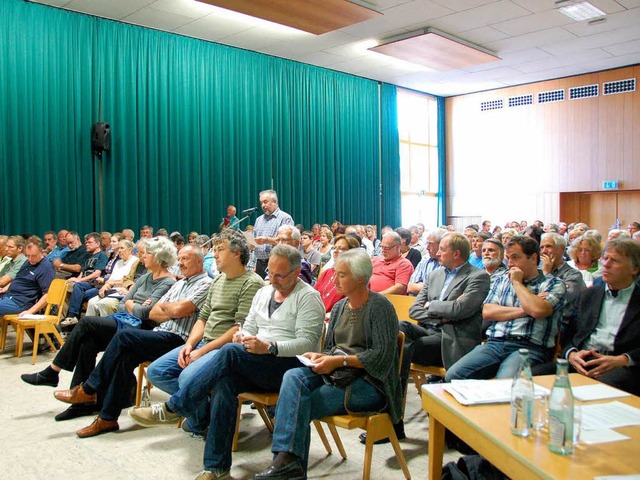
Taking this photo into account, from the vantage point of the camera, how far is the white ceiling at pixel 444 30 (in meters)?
8.53

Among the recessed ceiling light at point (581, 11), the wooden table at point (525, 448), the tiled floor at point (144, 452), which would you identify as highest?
the recessed ceiling light at point (581, 11)

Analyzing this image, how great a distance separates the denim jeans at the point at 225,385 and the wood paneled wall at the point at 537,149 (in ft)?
38.8

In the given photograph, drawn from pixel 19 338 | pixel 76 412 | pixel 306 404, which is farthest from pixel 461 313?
pixel 19 338

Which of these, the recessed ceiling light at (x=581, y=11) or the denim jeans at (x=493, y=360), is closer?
the denim jeans at (x=493, y=360)

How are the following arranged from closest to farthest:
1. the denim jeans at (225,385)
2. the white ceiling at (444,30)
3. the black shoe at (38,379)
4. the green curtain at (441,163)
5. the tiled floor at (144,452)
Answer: the denim jeans at (225,385) → the tiled floor at (144,452) → the black shoe at (38,379) → the white ceiling at (444,30) → the green curtain at (441,163)

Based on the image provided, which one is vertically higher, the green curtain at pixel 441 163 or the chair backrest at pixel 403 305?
the green curtain at pixel 441 163

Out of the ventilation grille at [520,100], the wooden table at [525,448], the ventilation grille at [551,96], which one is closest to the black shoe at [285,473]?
the wooden table at [525,448]

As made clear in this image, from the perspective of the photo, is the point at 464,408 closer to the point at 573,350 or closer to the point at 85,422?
the point at 573,350

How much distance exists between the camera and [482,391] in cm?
208

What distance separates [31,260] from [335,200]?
753 centimetres

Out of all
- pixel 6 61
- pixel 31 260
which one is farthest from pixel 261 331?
pixel 6 61

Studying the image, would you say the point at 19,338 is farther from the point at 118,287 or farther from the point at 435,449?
the point at 435,449

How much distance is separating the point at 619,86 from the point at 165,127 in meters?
9.60

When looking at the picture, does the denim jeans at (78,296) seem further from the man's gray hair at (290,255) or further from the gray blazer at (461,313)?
the gray blazer at (461,313)
